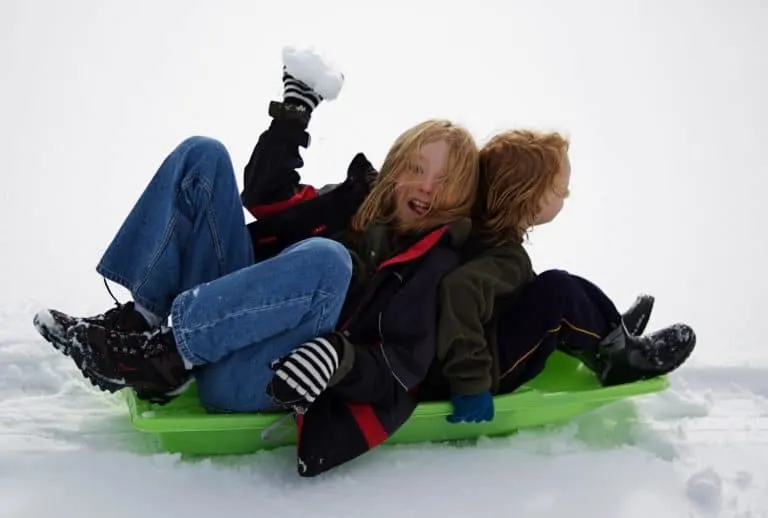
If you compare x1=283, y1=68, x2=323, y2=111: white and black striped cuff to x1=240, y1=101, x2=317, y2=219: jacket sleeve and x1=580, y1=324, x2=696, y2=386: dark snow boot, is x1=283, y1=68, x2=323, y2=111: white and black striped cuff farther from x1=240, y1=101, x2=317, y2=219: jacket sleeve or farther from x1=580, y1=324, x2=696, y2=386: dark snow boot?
x1=580, y1=324, x2=696, y2=386: dark snow boot

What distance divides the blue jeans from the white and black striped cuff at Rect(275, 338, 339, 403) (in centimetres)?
10

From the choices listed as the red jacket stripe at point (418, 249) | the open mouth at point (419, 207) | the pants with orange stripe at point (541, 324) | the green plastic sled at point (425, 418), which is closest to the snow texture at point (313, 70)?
the open mouth at point (419, 207)

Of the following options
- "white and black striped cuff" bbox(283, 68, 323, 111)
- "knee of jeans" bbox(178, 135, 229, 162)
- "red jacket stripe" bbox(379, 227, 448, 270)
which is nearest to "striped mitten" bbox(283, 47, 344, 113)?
"white and black striped cuff" bbox(283, 68, 323, 111)

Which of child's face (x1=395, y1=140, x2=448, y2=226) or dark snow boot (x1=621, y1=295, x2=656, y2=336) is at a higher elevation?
child's face (x1=395, y1=140, x2=448, y2=226)

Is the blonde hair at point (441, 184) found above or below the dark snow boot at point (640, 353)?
above

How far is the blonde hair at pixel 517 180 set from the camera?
2.12 m

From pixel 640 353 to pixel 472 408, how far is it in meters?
0.55

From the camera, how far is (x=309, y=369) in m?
1.65

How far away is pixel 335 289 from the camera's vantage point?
1.77m

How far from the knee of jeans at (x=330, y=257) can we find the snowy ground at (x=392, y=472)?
439 millimetres

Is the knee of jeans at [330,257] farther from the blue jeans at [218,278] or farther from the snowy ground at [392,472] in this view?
the snowy ground at [392,472]

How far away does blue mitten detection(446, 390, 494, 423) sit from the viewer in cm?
189

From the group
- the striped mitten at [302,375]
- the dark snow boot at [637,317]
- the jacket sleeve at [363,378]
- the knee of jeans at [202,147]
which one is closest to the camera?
the striped mitten at [302,375]

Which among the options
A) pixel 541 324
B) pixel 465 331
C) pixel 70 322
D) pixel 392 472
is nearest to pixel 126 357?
pixel 70 322
